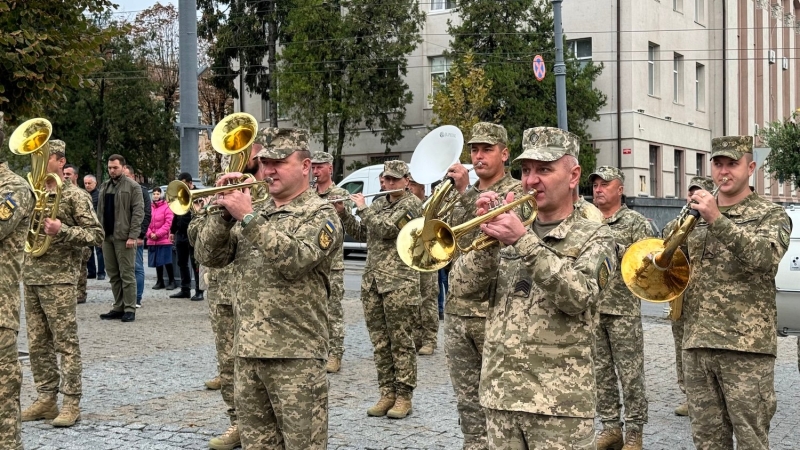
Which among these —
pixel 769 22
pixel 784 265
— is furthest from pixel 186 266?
pixel 769 22

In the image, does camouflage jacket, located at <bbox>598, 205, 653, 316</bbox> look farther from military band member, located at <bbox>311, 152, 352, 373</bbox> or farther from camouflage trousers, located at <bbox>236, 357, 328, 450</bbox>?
camouflage trousers, located at <bbox>236, 357, 328, 450</bbox>

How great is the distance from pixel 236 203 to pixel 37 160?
3.28m

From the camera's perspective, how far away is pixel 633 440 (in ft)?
21.7

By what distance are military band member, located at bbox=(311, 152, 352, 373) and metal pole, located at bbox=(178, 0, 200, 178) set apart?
152 inches

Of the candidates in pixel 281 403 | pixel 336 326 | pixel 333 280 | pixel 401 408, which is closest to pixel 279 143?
pixel 281 403

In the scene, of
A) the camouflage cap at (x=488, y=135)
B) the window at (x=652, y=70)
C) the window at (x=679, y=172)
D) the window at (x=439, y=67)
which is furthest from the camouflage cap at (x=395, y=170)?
the window at (x=679, y=172)

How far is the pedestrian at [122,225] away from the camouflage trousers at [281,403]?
8.51 metres

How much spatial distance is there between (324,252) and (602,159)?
29.3 meters

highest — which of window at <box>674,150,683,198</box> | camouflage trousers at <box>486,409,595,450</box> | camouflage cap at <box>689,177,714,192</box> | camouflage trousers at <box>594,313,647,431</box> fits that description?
window at <box>674,150,683,198</box>

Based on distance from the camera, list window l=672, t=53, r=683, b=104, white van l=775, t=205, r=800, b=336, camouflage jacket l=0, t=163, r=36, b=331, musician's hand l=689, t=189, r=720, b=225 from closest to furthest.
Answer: musician's hand l=689, t=189, r=720, b=225 → camouflage jacket l=0, t=163, r=36, b=331 → white van l=775, t=205, r=800, b=336 → window l=672, t=53, r=683, b=104

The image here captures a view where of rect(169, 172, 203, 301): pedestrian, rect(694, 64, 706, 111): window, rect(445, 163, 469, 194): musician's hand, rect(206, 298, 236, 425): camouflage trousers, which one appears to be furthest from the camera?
rect(694, 64, 706, 111): window

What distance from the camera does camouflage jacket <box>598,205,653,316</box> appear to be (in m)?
6.96

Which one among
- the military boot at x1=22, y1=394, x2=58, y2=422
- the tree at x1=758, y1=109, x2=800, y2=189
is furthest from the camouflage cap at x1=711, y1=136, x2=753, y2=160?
the tree at x1=758, y1=109, x2=800, y2=189

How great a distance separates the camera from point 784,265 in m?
8.23
